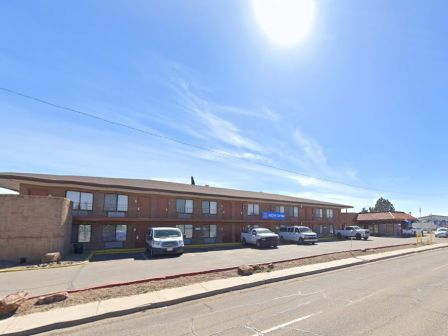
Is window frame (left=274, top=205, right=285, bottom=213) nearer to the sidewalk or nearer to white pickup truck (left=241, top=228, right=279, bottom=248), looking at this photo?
white pickup truck (left=241, top=228, right=279, bottom=248)

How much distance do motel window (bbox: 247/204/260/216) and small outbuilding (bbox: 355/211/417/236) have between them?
1138 inches

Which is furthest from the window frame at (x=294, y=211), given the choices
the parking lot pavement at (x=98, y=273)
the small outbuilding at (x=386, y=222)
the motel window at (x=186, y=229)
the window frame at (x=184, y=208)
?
the parking lot pavement at (x=98, y=273)

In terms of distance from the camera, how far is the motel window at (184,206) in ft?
99.4

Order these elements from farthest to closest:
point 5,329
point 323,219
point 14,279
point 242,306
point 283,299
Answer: point 323,219 → point 14,279 → point 283,299 → point 242,306 → point 5,329

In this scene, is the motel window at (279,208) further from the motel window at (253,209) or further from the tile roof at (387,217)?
the tile roof at (387,217)

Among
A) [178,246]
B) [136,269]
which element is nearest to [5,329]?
[136,269]

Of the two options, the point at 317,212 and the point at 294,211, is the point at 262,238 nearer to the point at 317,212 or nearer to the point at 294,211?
the point at 294,211

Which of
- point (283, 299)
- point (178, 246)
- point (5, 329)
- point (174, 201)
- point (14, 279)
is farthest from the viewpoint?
point (174, 201)

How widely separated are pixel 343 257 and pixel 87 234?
61.0ft

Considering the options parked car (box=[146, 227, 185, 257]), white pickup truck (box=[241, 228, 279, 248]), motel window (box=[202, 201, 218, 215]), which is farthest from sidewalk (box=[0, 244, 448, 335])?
motel window (box=[202, 201, 218, 215])

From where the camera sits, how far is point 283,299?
9766mm

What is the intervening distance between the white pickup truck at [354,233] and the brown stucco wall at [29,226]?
35.7 meters

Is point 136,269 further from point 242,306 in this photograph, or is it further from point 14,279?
point 242,306

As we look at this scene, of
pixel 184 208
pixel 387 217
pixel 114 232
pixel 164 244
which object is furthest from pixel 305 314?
pixel 387 217
